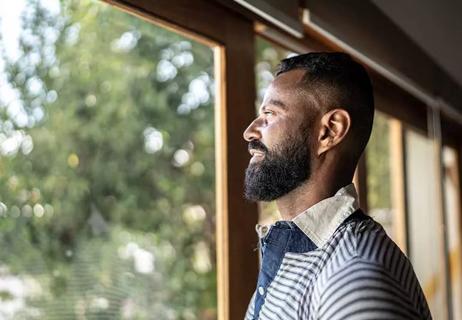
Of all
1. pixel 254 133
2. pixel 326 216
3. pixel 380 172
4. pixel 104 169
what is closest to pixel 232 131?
pixel 104 169

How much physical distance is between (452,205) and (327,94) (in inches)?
147

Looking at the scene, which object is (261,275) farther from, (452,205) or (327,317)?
(452,205)

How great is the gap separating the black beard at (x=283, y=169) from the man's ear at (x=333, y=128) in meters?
0.03

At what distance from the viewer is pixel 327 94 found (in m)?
1.18

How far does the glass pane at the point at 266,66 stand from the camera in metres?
2.17

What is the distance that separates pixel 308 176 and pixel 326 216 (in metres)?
0.08

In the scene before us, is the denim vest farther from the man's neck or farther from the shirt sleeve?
the shirt sleeve

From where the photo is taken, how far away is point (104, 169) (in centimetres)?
193

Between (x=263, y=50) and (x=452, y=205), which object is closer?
(x=263, y=50)

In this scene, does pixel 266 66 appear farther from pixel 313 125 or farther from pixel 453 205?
pixel 453 205

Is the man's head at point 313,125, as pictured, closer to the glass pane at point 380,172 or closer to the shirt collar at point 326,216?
the shirt collar at point 326,216

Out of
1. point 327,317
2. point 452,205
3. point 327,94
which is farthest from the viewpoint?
point 452,205

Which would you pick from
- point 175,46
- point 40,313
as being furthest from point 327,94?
point 175,46

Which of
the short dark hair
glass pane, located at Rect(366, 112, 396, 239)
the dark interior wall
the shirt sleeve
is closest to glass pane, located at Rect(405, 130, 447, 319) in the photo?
glass pane, located at Rect(366, 112, 396, 239)
